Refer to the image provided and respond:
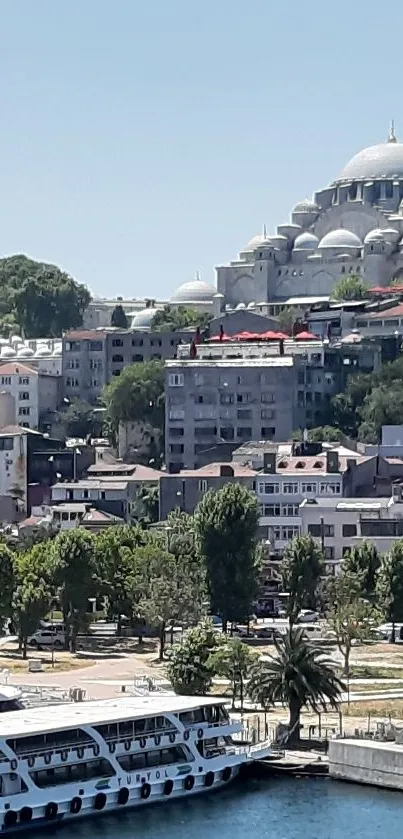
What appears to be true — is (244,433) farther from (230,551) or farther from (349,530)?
(230,551)

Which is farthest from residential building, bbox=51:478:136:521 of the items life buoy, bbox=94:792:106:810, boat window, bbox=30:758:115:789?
life buoy, bbox=94:792:106:810

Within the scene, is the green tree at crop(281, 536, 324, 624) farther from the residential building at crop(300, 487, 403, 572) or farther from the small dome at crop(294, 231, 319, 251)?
the small dome at crop(294, 231, 319, 251)

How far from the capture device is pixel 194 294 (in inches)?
6417

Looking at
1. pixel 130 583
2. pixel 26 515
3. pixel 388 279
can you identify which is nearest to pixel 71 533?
pixel 130 583

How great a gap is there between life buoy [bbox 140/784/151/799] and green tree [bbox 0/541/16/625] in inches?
868

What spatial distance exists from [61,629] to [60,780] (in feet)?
91.1

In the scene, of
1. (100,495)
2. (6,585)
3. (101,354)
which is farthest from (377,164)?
(6,585)

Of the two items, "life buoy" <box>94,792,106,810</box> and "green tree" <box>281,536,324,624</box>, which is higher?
"green tree" <box>281,536,324,624</box>

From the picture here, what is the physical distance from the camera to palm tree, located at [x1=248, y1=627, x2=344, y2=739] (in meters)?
56.0

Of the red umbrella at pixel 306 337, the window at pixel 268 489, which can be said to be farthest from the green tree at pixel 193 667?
the red umbrella at pixel 306 337

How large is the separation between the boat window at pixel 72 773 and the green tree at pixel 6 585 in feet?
72.9

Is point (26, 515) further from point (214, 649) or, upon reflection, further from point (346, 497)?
point (214, 649)

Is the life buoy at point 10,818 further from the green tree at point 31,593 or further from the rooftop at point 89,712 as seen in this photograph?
the green tree at point 31,593

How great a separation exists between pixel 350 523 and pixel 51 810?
43895 millimetres
